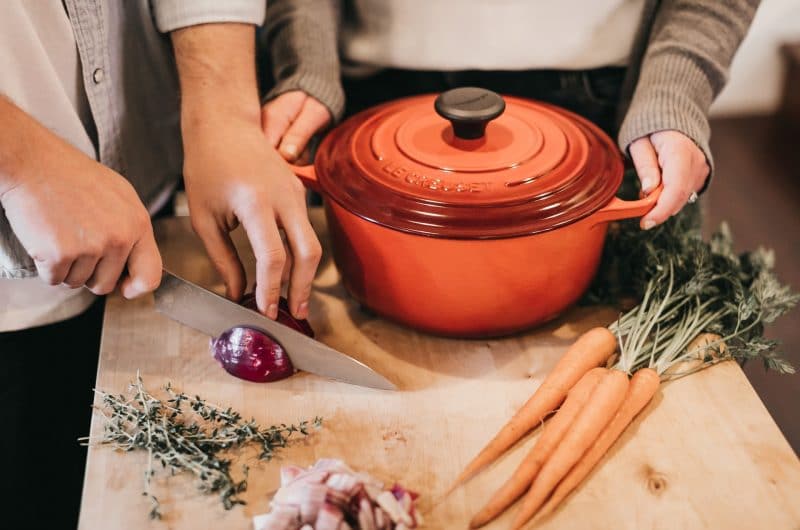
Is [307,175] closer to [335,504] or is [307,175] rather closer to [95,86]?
[95,86]

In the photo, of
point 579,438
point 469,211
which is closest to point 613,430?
point 579,438

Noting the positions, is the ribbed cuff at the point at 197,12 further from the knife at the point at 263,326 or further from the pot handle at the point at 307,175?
the knife at the point at 263,326

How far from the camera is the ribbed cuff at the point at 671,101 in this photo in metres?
1.03

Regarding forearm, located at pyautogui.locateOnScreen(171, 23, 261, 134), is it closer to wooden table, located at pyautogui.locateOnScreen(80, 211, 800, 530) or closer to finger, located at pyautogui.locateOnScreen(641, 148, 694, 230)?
wooden table, located at pyautogui.locateOnScreen(80, 211, 800, 530)

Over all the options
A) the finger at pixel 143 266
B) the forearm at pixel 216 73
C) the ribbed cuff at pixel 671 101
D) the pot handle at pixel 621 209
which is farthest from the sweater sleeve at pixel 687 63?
the finger at pixel 143 266

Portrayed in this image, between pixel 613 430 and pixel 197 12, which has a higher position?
pixel 197 12

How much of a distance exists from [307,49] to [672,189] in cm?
59

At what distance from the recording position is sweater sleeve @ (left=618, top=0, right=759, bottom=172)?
1.05 m

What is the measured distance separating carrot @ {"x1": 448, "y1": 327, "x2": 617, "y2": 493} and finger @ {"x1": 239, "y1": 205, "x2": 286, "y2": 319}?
0.32 m

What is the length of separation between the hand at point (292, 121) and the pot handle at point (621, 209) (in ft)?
1.42

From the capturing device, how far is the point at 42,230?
772 mm

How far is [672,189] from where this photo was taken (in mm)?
970

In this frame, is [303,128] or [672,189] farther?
[303,128]

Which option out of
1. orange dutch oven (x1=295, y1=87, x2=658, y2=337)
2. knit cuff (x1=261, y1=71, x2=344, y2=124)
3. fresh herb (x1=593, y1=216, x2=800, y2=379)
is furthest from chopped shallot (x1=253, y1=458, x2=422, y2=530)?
knit cuff (x1=261, y1=71, x2=344, y2=124)
